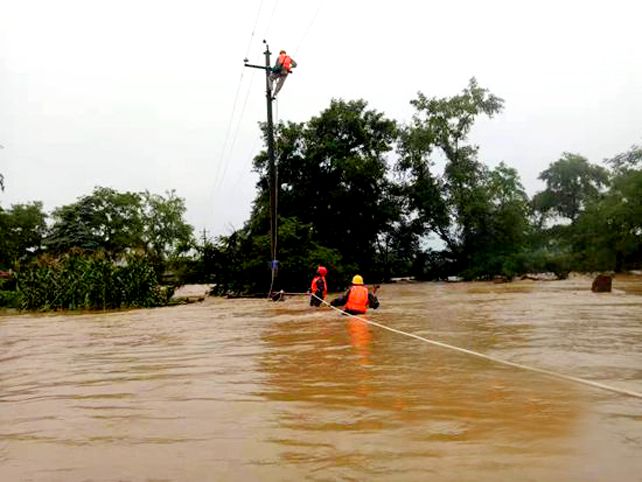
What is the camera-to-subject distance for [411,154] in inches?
1565

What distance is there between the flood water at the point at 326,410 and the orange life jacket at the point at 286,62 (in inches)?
492

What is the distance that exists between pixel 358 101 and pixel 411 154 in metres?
5.78

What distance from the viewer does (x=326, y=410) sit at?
4410 mm

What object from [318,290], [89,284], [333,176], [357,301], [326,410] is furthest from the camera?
[333,176]

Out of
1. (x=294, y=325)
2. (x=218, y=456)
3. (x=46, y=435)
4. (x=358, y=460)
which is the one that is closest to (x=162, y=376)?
(x=46, y=435)

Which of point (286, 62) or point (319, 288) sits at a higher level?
point (286, 62)

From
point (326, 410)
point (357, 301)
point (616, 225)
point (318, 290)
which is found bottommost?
point (326, 410)

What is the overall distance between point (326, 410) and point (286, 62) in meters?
16.7

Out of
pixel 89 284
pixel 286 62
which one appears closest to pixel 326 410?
pixel 286 62

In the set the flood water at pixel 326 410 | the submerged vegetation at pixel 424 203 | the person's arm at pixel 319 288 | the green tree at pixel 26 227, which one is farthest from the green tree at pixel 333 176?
the green tree at pixel 26 227

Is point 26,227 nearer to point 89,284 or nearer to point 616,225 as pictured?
point 89,284

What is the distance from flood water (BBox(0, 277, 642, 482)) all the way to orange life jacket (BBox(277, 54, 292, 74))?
1250cm

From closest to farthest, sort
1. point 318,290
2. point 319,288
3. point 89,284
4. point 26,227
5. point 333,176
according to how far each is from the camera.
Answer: point 318,290 → point 319,288 → point 89,284 → point 333,176 → point 26,227

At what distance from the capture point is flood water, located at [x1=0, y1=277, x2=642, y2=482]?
311 cm
